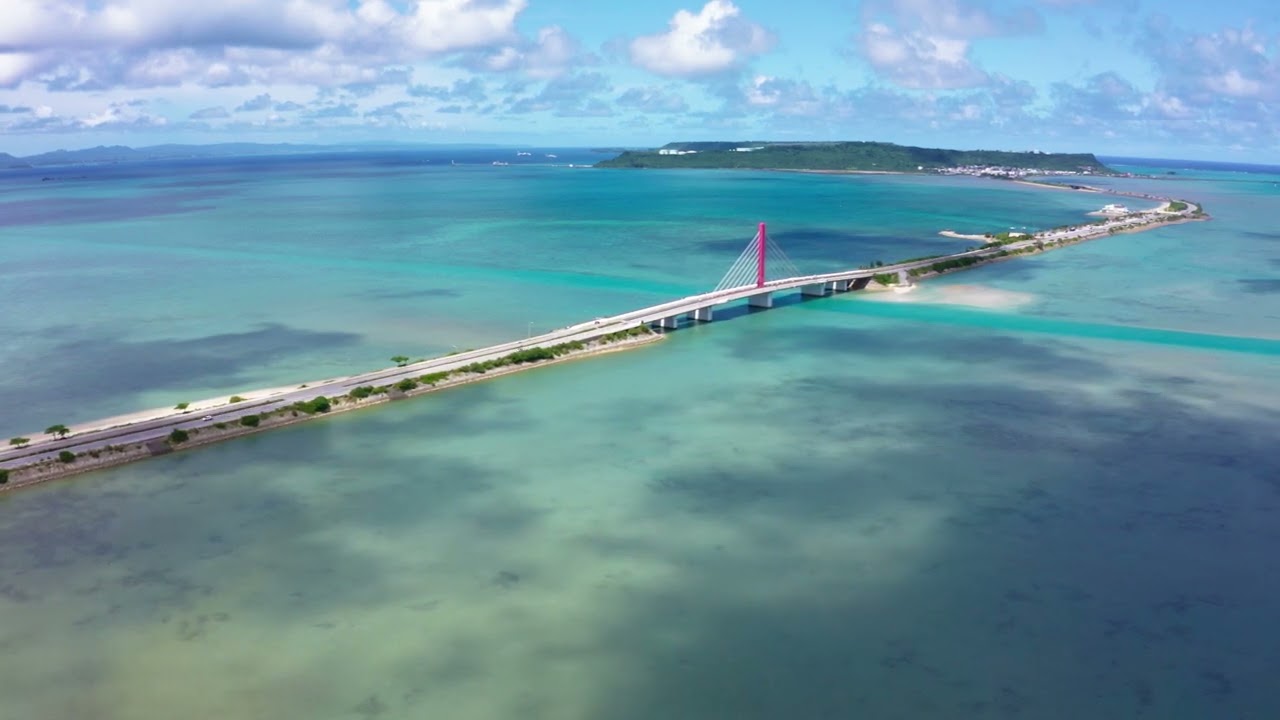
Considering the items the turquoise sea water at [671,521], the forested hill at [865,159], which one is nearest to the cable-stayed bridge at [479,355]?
the turquoise sea water at [671,521]

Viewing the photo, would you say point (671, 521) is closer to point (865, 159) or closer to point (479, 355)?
point (479, 355)

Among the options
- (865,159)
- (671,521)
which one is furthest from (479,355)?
(865,159)

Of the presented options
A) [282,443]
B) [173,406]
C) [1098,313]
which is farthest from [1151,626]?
[1098,313]

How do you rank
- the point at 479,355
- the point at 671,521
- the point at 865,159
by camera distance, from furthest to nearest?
the point at 865,159, the point at 479,355, the point at 671,521

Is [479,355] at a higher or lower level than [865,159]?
lower

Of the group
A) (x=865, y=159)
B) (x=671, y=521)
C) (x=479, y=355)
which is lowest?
(x=671, y=521)

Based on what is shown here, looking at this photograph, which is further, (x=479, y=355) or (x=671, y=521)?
(x=479, y=355)

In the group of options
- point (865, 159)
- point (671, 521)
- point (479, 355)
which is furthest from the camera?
point (865, 159)

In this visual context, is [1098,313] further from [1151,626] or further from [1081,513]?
[1151,626]
